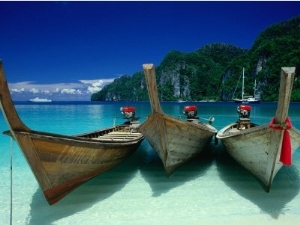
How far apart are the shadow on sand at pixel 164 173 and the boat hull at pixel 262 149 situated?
5.36 feet

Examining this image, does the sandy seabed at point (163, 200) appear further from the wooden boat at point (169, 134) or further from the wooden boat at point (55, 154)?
the wooden boat at point (169, 134)

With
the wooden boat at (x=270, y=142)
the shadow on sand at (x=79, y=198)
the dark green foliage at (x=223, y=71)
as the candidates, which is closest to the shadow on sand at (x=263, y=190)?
the wooden boat at (x=270, y=142)

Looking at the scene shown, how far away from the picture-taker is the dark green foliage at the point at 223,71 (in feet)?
289

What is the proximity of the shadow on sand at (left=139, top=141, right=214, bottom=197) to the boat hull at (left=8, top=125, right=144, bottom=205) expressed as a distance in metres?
1.61

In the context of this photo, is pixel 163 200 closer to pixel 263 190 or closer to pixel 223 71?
pixel 263 190

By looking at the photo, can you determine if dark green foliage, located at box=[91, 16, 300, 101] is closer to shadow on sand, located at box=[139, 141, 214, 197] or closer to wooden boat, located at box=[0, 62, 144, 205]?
shadow on sand, located at box=[139, 141, 214, 197]

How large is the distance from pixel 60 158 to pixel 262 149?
4.01 meters

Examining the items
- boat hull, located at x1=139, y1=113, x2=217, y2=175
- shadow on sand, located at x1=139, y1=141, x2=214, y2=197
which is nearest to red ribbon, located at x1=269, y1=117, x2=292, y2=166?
boat hull, located at x1=139, y1=113, x2=217, y2=175

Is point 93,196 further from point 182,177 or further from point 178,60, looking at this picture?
point 178,60

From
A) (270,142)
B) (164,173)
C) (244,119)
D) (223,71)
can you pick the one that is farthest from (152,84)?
(223,71)

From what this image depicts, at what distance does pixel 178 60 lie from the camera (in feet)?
483

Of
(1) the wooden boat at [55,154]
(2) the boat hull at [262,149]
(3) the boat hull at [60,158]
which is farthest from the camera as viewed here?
(2) the boat hull at [262,149]

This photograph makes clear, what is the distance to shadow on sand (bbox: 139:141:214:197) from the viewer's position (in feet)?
21.7

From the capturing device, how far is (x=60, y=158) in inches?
195
